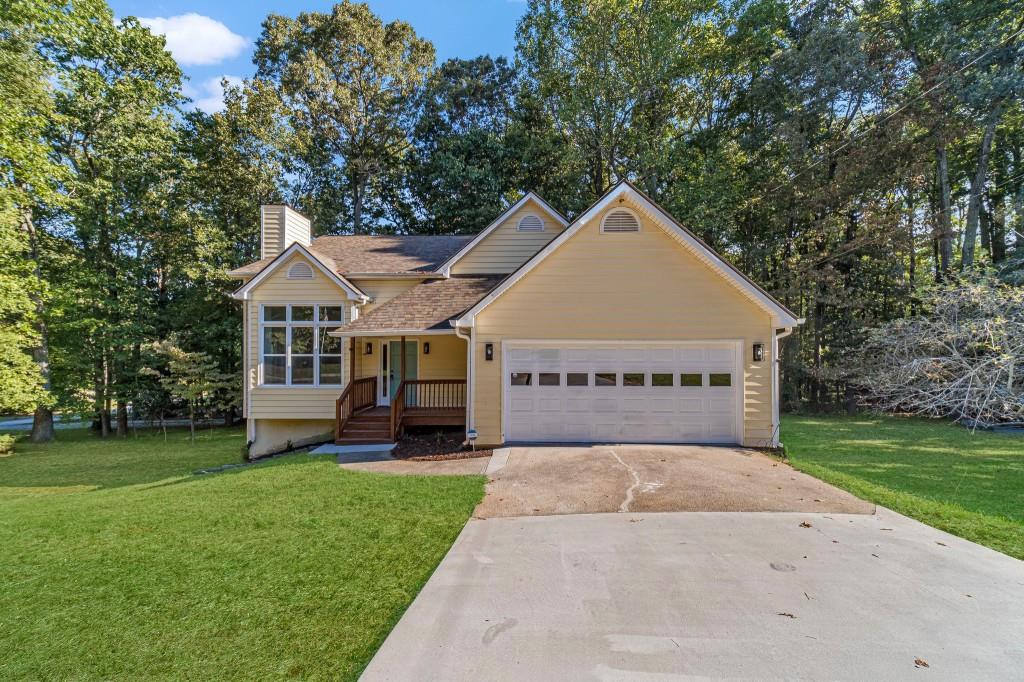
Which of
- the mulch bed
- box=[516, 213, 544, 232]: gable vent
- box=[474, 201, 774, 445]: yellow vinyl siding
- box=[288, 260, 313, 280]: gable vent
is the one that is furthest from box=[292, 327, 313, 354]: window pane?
box=[516, 213, 544, 232]: gable vent

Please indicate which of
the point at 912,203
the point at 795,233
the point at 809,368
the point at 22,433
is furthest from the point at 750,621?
the point at 22,433

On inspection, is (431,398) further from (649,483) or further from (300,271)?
Answer: (649,483)

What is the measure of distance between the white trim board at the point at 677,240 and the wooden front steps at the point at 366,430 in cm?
365


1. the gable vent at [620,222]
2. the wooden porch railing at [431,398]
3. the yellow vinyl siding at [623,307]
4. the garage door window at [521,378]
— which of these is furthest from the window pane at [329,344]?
the gable vent at [620,222]

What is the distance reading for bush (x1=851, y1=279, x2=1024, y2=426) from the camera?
10.5 metres

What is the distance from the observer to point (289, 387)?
40.9 ft

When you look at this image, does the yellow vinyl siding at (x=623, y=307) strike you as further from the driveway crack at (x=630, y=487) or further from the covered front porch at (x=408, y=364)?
the driveway crack at (x=630, y=487)

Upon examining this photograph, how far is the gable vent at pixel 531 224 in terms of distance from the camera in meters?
13.1

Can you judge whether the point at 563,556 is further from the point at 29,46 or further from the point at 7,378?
the point at 29,46

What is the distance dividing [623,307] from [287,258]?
30.7 ft

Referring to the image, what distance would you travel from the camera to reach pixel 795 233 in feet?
62.5

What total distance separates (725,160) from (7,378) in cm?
2776

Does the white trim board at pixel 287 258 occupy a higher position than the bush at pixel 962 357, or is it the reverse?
the white trim board at pixel 287 258

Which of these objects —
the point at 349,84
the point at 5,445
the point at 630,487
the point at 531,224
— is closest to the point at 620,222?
the point at 531,224
